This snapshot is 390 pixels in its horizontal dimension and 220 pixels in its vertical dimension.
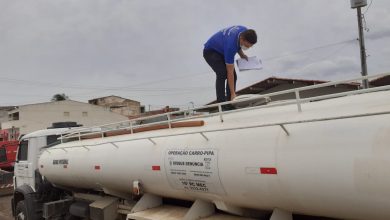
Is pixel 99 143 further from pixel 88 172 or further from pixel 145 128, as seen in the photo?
pixel 145 128

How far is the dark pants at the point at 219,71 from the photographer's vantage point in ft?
21.6

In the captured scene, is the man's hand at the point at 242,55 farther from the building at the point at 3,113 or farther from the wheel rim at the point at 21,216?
the building at the point at 3,113

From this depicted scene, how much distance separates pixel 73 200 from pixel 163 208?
3.73 meters

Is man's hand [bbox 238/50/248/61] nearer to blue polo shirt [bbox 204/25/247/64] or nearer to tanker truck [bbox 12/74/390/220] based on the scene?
blue polo shirt [bbox 204/25/247/64]

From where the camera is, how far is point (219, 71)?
666cm

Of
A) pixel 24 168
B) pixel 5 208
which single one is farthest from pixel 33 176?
pixel 5 208

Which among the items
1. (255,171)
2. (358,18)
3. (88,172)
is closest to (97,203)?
(88,172)

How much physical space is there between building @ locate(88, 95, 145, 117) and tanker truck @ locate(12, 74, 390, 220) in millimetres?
51912

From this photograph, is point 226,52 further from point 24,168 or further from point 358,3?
point 358,3

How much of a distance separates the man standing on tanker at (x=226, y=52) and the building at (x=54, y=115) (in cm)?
4212

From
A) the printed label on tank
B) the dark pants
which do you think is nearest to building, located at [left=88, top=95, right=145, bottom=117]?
the dark pants

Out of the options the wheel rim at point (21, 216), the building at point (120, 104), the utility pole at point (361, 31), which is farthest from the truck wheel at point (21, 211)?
the building at point (120, 104)

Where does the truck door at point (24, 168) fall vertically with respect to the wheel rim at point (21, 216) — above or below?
above

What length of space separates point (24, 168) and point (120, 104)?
50828 millimetres
